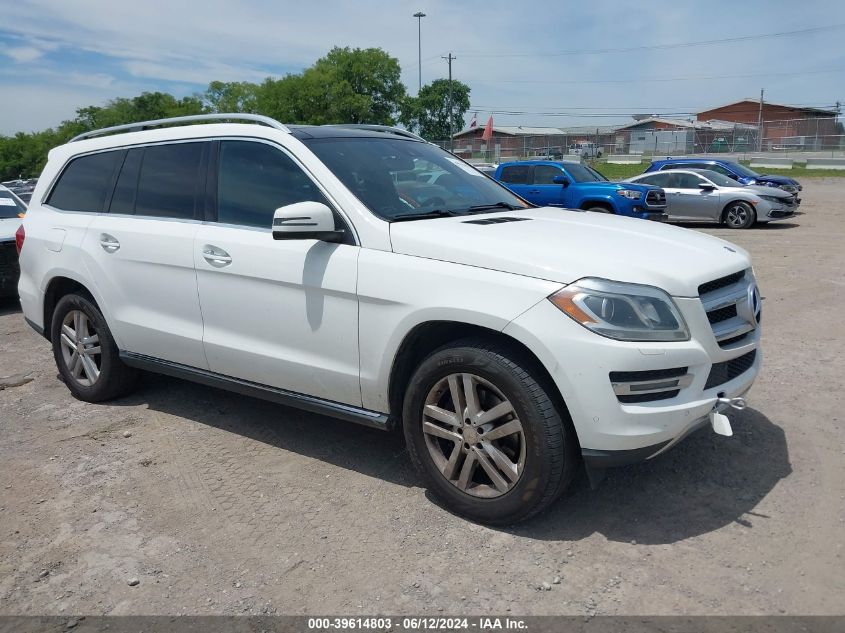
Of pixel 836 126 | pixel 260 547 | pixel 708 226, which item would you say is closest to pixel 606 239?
pixel 260 547

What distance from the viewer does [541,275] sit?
10.2 feet

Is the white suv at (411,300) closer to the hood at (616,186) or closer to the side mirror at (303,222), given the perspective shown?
the side mirror at (303,222)

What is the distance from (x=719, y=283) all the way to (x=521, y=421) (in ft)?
3.82

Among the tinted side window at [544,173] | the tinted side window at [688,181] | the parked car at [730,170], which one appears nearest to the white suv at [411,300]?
the tinted side window at [544,173]

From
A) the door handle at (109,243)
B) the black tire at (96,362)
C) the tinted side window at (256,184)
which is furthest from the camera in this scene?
the black tire at (96,362)

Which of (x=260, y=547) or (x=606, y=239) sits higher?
(x=606, y=239)

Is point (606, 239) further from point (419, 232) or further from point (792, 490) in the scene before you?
point (792, 490)

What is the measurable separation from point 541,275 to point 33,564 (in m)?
2.60

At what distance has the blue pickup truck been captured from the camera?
14.1 m

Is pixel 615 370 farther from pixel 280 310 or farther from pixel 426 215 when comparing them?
pixel 280 310

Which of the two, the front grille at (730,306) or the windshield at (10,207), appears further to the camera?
the windshield at (10,207)

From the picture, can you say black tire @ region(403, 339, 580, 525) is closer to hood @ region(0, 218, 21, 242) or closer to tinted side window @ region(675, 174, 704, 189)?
hood @ region(0, 218, 21, 242)

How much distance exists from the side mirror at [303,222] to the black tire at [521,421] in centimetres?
84

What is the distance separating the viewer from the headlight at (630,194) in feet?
46.1
